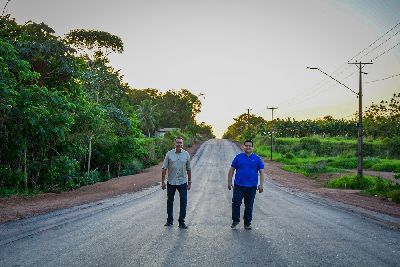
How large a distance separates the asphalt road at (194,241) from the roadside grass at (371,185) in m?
8.62

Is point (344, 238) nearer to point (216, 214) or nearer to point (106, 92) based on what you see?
Answer: point (216, 214)

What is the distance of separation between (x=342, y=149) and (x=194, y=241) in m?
59.9

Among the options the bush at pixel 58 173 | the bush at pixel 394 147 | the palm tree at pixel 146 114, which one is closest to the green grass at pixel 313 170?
the bush at pixel 58 173

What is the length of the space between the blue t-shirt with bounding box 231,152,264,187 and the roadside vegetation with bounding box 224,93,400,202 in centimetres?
1154

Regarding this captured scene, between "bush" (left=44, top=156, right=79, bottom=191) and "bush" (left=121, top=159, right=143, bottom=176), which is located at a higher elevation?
"bush" (left=44, top=156, right=79, bottom=191)

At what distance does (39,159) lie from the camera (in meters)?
19.4

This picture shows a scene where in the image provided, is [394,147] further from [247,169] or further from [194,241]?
[194,241]

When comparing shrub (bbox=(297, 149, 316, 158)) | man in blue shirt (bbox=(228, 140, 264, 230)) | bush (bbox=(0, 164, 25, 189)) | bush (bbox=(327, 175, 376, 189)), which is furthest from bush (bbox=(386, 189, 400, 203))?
shrub (bbox=(297, 149, 316, 158))

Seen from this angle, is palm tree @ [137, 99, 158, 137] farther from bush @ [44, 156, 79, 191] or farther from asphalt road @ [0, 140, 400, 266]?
asphalt road @ [0, 140, 400, 266]

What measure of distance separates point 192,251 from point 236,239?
129 centimetres

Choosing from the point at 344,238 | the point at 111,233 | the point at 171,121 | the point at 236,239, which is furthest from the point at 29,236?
the point at 171,121

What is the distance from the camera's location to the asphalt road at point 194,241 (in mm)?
5523

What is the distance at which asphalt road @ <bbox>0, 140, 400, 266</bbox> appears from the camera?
5523 mm

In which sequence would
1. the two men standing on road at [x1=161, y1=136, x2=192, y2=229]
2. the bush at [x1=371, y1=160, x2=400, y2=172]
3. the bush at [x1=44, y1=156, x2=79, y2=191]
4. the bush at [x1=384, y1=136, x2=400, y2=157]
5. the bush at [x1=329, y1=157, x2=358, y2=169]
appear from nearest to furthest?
the two men standing on road at [x1=161, y1=136, x2=192, y2=229]
the bush at [x1=44, y1=156, x2=79, y2=191]
the bush at [x1=371, y1=160, x2=400, y2=172]
the bush at [x1=329, y1=157, x2=358, y2=169]
the bush at [x1=384, y1=136, x2=400, y2=157]
